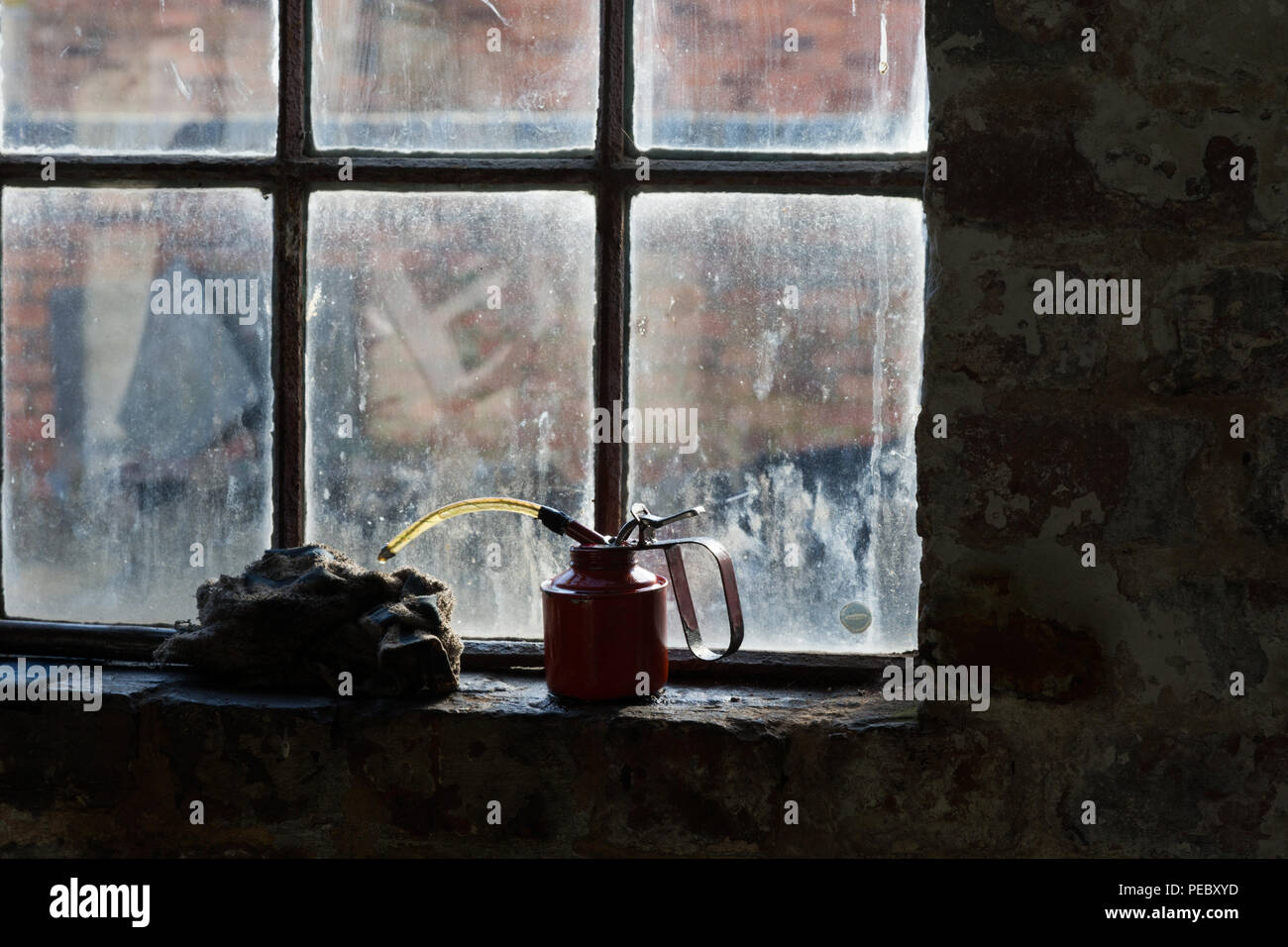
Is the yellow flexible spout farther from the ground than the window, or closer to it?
closer to it

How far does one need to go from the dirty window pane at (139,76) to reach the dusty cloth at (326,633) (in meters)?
0.59

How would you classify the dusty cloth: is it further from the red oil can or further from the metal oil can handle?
the metal oil can handle

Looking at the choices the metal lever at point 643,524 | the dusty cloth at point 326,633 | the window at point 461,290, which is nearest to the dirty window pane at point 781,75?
the window at point 461,290

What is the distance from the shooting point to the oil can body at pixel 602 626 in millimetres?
1267

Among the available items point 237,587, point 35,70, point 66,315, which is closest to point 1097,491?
point 237,587

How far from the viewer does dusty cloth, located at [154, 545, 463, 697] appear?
4.23 ft

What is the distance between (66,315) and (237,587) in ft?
1.55

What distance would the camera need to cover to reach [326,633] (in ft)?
4.36

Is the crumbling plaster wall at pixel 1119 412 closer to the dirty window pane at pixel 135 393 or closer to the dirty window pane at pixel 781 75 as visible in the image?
the dirty window pane at pixel 781 75

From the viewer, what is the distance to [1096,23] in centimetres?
118

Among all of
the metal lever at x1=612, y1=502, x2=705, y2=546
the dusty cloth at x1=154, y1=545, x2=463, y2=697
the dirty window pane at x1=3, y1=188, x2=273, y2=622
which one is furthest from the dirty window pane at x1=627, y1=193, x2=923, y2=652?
the dirty window pane at x1=3, y1=188, x2=273, y2=622

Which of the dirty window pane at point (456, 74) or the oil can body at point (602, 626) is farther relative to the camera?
the dirty window pane at point (456, 74)

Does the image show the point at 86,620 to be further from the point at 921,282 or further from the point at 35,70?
the point at 921,282

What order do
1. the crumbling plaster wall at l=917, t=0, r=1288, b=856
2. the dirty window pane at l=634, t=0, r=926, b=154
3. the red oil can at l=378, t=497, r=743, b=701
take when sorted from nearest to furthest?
the crumbling plaster wall at l=917, t=0, r=1288, b=856 → the red oil can at l=378, t=497, r=743, b=701 → the dirty window pane at l=634, t=0, r=926, b=154
